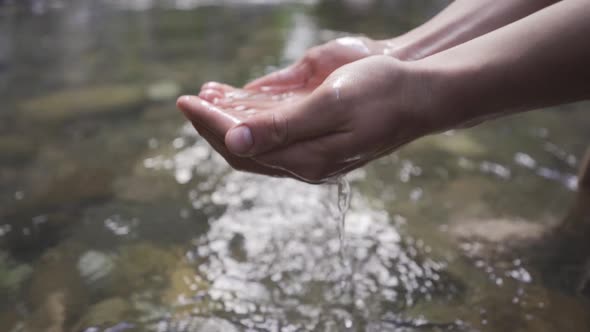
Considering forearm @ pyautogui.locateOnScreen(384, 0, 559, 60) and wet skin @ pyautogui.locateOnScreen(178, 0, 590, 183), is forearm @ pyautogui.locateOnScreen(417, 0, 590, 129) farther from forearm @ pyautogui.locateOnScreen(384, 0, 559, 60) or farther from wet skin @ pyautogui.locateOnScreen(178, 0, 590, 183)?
forearm @ pyautogui.locateOnScreen(384, 0, 559, 60)

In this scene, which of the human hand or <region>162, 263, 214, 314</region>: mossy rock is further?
the human hand

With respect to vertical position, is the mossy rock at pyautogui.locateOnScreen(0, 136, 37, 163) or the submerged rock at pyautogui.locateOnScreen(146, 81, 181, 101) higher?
the mossy rock at pyautogui.locateOnScreen(0, 136, 37, 163)

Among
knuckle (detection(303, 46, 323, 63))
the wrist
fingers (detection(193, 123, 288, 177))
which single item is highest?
the wrist

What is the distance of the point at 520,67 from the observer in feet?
Answer: 4.05

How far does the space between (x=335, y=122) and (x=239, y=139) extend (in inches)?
9.9

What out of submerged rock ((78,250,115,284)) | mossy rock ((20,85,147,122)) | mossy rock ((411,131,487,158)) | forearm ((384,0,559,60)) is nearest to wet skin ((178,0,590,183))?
forearm ((384,0,559,60))

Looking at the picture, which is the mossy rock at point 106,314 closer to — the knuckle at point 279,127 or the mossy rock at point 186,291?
the mossy rock at point 186,291

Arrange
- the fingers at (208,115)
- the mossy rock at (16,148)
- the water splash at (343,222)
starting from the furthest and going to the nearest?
the mossy rock at (16,148) < the water splash at (343,222) < the fingers at (208,115)

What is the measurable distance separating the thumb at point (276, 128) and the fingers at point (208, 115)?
0.34ft

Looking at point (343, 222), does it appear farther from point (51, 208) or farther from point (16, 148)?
point (16, 148)

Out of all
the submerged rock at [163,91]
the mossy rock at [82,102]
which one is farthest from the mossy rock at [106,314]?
the submerged rock at [163,91]

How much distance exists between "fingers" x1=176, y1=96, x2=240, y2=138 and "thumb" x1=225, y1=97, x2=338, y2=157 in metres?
0.10

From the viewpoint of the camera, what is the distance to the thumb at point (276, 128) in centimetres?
122

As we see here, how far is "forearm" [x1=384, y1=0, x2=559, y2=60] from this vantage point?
173 centimetres
